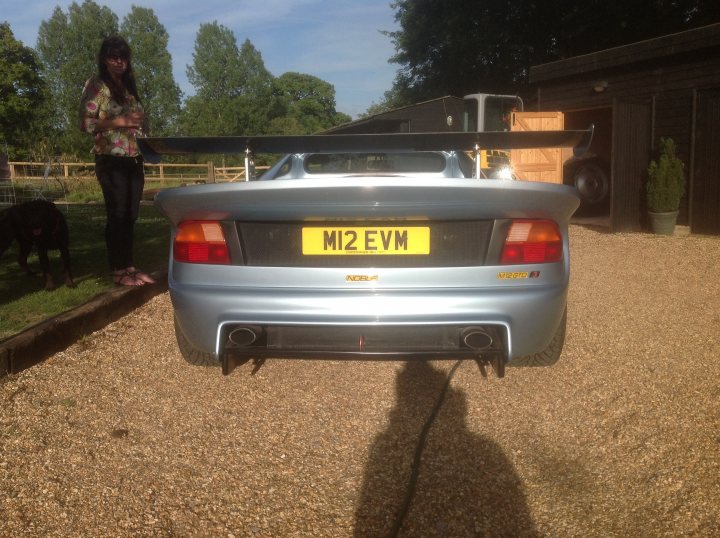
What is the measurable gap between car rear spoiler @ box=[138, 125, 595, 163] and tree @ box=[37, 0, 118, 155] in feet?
258

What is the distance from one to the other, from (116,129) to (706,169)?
10.0 meters

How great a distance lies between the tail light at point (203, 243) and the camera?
2.83m

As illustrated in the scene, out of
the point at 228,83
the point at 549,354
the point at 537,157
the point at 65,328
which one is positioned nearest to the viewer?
the point at 549,354

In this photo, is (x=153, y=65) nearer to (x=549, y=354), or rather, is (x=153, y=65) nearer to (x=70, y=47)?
(x=70, y=47)

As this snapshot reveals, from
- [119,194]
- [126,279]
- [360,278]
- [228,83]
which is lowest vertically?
[126,279]

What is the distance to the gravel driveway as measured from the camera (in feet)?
7.07

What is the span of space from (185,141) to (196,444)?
1.48 metres

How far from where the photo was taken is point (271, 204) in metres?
2.72

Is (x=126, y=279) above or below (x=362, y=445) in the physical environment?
above

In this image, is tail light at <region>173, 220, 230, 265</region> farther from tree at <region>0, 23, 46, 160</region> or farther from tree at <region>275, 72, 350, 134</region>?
tree at <region>275, 72, 350, 134</region>

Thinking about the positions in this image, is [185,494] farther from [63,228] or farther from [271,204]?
[63,228]

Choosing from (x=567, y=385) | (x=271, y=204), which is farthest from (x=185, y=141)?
(x=567, y=385)

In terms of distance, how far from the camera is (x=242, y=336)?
9.24ft

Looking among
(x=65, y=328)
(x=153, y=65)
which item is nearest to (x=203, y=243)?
(x=65, y=328)
